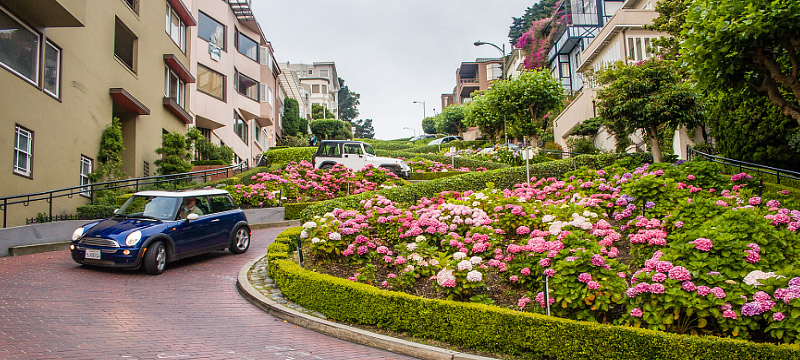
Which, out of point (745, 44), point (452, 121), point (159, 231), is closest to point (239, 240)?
point (159, 231)

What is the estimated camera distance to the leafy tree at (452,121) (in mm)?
75125

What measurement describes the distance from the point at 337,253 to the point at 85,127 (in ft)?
38.3

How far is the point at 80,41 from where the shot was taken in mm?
17109

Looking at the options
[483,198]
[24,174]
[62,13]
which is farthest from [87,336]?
[62,13]

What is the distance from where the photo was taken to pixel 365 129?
139 metres

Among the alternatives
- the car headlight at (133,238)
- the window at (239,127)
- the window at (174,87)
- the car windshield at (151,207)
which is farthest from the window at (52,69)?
the window at (239,127)

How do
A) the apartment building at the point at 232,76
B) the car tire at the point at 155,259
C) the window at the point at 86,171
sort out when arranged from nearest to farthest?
1. the car tire at the point at 155,259
2. the window at the point at 86,171
3. the apartment building at the point at 232,76

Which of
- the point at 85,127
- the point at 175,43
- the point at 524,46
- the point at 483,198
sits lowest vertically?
the point at 483,198

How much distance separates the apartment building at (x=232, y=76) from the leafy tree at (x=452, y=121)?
1407 inches

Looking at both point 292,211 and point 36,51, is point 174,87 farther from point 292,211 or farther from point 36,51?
point 292,211

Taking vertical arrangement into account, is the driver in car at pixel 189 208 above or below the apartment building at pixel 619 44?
below

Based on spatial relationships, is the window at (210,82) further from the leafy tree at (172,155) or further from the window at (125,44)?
the window at (125,44)

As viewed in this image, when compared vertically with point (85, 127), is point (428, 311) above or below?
below

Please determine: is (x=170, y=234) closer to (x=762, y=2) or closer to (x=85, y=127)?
(x=85, y=127)
